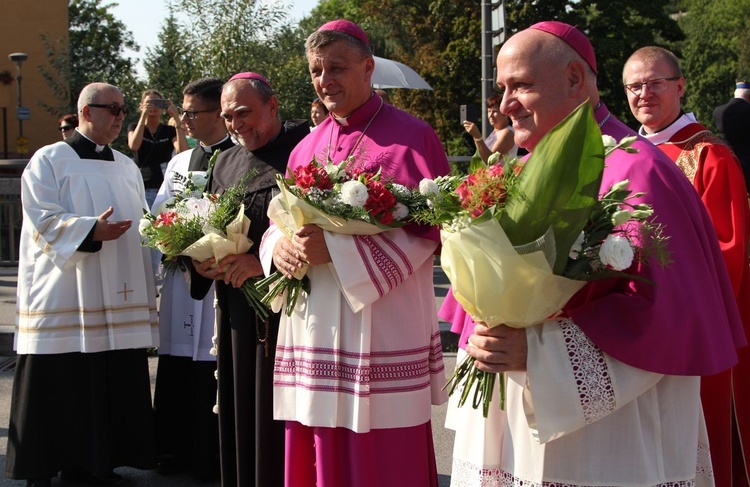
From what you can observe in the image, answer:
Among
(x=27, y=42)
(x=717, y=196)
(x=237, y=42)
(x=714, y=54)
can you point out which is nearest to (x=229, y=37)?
(x=237, y=42)

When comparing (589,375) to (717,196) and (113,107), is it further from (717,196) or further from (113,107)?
(113,107)

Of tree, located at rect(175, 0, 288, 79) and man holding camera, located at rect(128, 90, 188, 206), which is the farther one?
tree, located at rect(175, 0, 288, 79)

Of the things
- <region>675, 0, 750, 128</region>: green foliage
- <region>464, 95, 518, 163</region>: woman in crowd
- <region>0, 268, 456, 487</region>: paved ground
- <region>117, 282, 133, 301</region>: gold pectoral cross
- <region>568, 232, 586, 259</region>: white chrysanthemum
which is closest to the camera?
<region>568, 232, 586, 259</region>: white chrysanthemum

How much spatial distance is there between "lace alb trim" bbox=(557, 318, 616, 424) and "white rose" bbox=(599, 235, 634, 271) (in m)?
0.30

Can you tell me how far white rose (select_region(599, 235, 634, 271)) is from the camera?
2.45m

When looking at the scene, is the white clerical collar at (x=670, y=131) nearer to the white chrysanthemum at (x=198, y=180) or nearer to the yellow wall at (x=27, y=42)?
the white chrysanthemum at (x=198, y=180)

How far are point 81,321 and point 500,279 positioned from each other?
143 inches

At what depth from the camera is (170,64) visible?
15734 millimetres

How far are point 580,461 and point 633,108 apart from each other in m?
2.71

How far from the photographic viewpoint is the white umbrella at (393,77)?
40.4ft

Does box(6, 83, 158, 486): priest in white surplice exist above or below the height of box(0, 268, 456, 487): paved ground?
above

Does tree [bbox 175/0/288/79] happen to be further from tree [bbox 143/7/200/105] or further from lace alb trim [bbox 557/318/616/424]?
lace alb trim [bbox 557/318/616/424]

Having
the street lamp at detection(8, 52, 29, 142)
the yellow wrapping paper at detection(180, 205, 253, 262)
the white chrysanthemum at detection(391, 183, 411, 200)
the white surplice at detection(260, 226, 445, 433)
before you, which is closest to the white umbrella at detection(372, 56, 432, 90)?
the yellow wrapping paper at detection(180, 205, 253, 262)

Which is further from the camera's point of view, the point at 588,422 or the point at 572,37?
the point at 572,37
